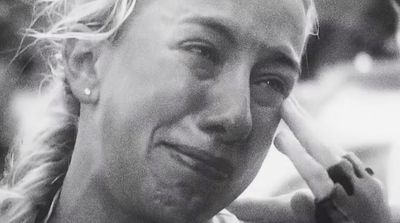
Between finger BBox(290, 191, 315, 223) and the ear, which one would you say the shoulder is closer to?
finger BBox(290, 191, 315, 223)

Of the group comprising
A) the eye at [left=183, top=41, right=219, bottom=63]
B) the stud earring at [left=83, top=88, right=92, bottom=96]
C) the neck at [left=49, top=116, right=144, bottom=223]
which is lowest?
the neck at [left=49, top=116, right=144, bottom=223]

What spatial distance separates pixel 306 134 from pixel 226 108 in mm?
101

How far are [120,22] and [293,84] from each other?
202 millimetres

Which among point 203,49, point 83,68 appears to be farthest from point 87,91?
point 203,49

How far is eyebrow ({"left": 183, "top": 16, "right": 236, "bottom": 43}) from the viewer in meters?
0.55

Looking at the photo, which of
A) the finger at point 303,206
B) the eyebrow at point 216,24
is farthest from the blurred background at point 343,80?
the eyebrow at point 216,24

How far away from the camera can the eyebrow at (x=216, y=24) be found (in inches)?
21.8

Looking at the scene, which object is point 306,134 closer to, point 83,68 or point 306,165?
point 306,165

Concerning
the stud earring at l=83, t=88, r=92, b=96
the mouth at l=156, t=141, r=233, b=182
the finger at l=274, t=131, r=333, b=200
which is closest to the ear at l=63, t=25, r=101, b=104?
the stud earring at l=83, t=88, r=92, b=96

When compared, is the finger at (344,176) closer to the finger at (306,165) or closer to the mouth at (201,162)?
the finger at (306,165)

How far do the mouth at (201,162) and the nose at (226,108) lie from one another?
0.08 ft

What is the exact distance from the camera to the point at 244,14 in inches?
22.0

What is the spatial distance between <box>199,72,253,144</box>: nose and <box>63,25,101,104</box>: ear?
12 centimetres

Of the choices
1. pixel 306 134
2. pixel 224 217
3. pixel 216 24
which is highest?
pixel 216 24
